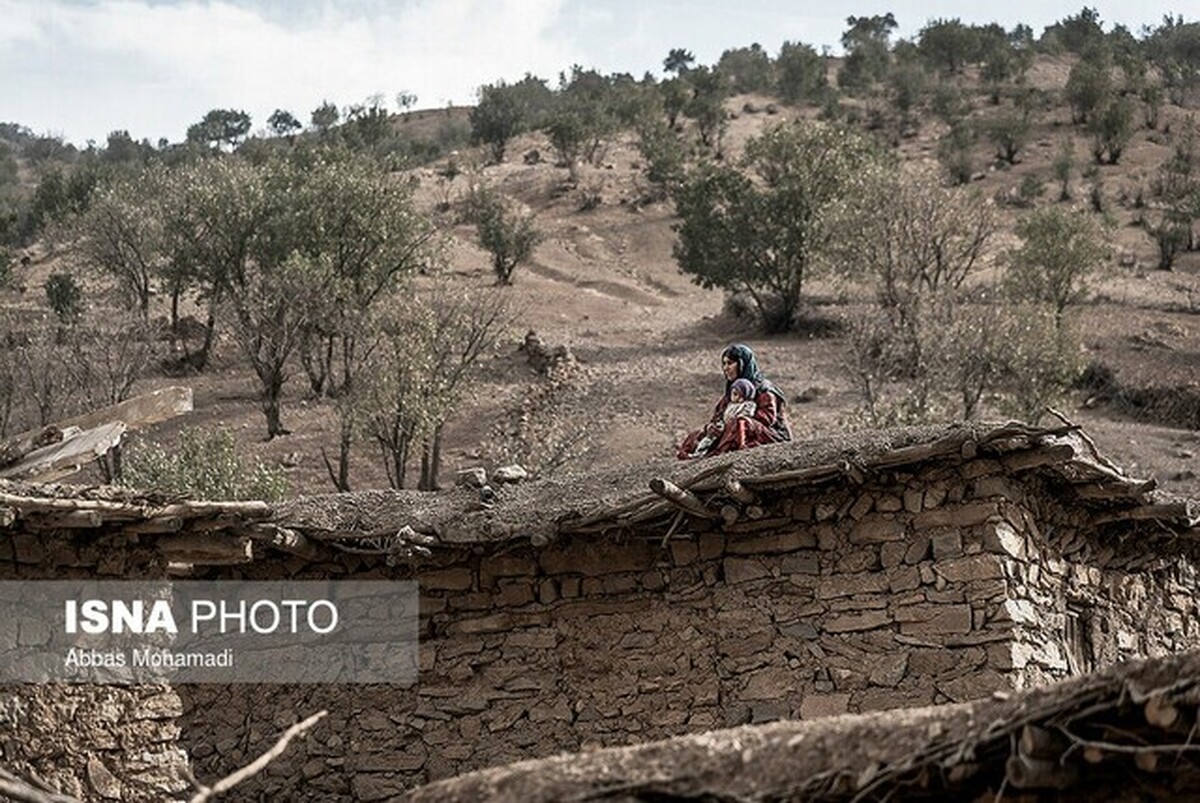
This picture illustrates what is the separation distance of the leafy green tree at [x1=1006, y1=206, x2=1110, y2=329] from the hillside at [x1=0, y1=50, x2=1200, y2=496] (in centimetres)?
68

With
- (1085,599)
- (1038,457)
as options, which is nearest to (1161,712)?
(1038,457)

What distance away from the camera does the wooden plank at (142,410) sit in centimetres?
902

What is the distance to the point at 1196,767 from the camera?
364 centimetres

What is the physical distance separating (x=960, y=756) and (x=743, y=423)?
6.37 metres

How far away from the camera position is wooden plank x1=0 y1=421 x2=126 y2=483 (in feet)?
28.6

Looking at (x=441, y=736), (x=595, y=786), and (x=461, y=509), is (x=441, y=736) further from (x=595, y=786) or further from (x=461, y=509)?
(x=595, y=786)

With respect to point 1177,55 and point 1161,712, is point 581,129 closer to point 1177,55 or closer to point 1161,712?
point 1177,55

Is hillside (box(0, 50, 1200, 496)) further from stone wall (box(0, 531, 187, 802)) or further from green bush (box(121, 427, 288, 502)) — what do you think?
stone wall (box(0, 531, 187, 802))

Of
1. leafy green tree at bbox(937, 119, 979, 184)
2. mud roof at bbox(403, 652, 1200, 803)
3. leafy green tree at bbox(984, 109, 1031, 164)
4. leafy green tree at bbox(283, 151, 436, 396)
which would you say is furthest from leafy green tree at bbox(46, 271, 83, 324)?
mud roof at bbox(403, 652, 1200, 803)

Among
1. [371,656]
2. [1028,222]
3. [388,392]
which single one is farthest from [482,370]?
[371,656]

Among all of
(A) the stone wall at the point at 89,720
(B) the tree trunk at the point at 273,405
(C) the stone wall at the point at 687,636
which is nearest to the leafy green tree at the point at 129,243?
(B) the tree trunk at the point at 273,405

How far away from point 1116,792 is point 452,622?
5.65 m

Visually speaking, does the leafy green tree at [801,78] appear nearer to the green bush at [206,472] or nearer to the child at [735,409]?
the green bush at [206,472]

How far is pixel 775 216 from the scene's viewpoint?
1303 inches
